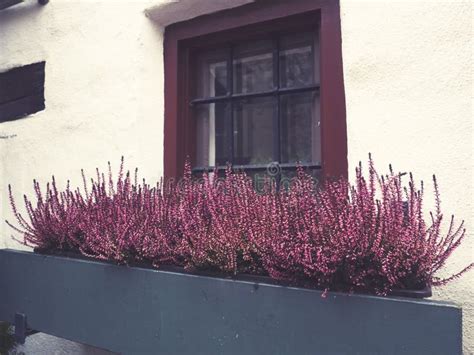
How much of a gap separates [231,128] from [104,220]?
1.01 meters

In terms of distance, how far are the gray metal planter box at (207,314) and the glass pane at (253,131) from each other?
1034 millimetres

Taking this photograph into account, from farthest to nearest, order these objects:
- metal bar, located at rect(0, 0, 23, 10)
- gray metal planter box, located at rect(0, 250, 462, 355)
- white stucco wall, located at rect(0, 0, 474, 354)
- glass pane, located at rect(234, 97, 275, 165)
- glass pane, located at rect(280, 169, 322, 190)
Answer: metal bar, located at rect(0, 0, 23, 10) → glass pane, located at rect(234, 97, 275, 165) → glass pane, located at rect(280, 169, 322, 190) → white stucco wall, located at rect(0, 0, 474, 354) → gray metal planter box, located at rect(0, 250, 462, 355)

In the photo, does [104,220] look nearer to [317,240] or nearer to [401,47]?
[317,240]

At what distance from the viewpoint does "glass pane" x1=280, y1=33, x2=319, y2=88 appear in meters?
2.50

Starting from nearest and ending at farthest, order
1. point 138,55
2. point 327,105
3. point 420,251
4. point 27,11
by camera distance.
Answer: point 420,251 < point 327,105 < point 138,55 < point 27,11

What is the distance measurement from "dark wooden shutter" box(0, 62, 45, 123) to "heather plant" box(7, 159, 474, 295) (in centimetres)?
130

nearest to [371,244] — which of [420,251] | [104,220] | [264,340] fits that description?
[420,251]

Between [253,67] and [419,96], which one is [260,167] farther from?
[419,96]

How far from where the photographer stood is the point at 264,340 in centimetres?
160

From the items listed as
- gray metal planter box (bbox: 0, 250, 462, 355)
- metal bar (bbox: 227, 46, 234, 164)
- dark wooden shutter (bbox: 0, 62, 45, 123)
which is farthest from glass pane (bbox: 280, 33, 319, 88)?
dark wooden shutter (bbox: 0, 62, 45, 123)

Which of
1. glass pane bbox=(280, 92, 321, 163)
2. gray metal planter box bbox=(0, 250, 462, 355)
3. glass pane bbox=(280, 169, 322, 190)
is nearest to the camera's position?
gray metal planter box bbox=(0, 250, 462, 355)

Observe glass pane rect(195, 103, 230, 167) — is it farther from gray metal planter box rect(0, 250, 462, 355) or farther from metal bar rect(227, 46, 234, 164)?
gray metal planter box rect(0, 250, 462, 355)

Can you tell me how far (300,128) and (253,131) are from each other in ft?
1.04

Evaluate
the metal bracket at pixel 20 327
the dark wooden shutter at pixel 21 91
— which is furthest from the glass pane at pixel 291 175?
the dark wooden shutter at pixel 21 91
